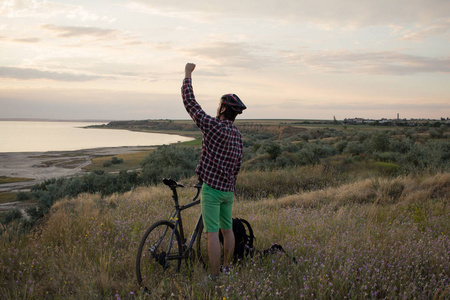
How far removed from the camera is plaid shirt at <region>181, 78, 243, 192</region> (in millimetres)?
3537

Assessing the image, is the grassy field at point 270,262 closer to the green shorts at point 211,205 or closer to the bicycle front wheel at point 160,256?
the bicycle front wheel at point 160,256

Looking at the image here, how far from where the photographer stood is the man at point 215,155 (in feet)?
11.7

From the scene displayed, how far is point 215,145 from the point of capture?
359 centimetres

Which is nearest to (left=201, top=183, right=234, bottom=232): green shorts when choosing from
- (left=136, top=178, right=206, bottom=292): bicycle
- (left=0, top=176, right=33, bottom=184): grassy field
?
(left=136, top=178, right=206, bottom=292): bicycle

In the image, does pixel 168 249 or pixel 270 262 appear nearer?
pixel 168 249

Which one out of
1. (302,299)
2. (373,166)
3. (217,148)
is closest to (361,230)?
(302,299)

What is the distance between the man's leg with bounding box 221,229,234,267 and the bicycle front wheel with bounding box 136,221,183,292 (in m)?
0.56

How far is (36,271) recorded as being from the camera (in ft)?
13.7

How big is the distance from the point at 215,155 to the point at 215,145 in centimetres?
11

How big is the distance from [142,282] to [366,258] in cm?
287

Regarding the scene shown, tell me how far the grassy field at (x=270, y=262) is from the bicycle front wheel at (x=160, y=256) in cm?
10

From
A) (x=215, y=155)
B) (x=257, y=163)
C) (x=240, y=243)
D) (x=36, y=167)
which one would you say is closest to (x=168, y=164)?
(x=257, y=163)

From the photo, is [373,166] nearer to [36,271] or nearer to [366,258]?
[366,258]

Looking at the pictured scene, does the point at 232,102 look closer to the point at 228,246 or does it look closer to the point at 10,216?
the point at 228,246
